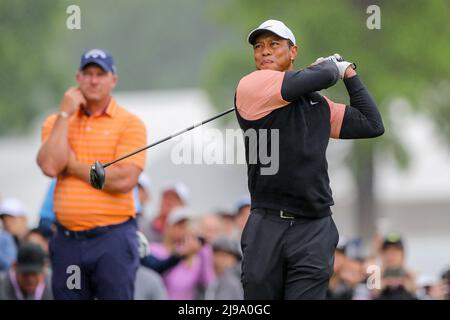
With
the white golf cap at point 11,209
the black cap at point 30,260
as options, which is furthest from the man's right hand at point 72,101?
→ the white golf cap at point 11,209

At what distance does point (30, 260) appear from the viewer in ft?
32.7

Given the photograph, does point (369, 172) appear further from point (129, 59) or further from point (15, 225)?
point (129, 59)

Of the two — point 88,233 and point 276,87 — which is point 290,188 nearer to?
point 276,87

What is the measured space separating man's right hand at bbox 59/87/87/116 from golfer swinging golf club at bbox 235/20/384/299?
1480 mm

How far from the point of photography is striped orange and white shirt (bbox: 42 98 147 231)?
848 cm

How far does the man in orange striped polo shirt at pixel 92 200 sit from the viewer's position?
8453 mm

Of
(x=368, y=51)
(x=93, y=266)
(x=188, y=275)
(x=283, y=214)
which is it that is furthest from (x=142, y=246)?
(x=368, y=51)

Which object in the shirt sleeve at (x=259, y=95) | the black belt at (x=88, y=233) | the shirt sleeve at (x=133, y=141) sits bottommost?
the black belt at (x=88, y=233)

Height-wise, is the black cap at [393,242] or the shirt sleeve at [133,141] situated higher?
the shirt sleeve at [133,141]

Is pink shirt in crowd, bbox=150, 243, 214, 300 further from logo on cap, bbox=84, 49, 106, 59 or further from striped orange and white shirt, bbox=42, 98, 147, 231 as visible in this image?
logo on cap, bbox=84, 49, 106, 59

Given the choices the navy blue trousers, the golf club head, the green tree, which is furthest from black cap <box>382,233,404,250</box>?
the green tree

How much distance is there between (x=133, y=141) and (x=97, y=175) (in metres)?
0.57

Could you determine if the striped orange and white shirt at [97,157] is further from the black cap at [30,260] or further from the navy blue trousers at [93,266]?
the black cap at [30,260]

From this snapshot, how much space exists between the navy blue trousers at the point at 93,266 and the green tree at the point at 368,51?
32.1 feet
